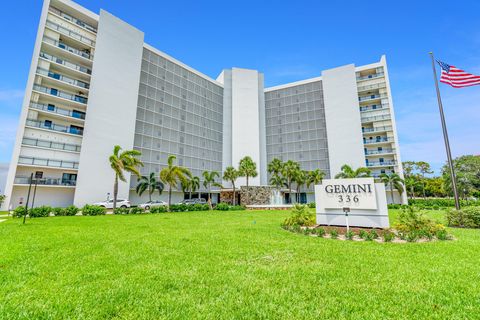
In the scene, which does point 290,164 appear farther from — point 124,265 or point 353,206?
point 124,265

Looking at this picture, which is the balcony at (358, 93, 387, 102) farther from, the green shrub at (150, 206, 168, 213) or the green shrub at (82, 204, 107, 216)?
the green shrub at (82, 204, 107, 216)

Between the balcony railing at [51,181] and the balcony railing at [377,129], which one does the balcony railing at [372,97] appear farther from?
the balcony railing at [51,181]

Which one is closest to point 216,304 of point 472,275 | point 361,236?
point 472,275

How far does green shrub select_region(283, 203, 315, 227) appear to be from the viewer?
14086mm

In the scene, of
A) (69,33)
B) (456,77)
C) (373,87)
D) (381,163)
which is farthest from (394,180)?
(69,33)

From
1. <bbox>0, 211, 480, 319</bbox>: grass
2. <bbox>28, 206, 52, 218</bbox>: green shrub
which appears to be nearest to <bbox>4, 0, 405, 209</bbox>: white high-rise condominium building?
<bbox>28, 206, 52, 218</bbox>: green shrub

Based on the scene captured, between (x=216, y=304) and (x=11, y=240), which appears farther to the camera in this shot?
(x=11, y=240)

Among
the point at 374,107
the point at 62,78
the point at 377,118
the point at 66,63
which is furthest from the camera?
the point at 374,107

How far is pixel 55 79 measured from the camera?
3247cm

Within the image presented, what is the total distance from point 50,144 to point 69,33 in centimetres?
1779

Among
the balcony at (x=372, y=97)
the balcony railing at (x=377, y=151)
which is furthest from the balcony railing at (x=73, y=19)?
the balcony railing at (x=377, y=151)

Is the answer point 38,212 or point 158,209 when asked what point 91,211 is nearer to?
point 38,212

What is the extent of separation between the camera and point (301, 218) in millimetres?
14117

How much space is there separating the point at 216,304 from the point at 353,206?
1099 centimetres
